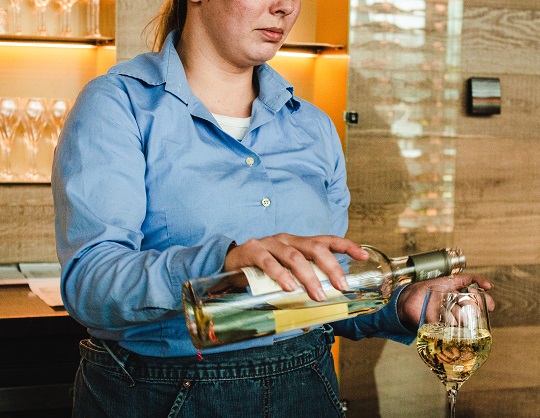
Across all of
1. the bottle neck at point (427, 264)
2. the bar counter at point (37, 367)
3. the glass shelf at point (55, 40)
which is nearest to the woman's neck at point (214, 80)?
the bottle neck at point (427, 264)

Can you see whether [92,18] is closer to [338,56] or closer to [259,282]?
[338,56]

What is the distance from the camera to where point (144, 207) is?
120cm

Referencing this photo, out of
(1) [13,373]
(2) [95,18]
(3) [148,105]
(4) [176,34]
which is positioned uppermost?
(2) [95,18]

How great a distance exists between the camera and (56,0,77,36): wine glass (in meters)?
2.95

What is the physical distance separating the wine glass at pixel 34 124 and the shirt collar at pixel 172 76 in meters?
1.42

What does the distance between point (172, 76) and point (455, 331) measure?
2.08 ft

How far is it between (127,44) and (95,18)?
310 mm

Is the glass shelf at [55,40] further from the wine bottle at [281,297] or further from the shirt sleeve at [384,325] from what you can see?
the wine bottle at [281,297]

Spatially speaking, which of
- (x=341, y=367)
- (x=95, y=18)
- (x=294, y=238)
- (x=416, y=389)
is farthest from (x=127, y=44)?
(x=294, y=238)

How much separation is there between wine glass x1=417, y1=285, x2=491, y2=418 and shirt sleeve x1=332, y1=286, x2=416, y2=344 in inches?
9.4

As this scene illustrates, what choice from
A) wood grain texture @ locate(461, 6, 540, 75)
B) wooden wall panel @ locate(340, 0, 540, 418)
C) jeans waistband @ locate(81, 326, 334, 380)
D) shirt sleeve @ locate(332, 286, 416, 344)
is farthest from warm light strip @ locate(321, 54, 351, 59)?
jeans waistband @ locate(81, 326, 334, 380)

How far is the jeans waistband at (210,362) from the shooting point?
4.01 ft

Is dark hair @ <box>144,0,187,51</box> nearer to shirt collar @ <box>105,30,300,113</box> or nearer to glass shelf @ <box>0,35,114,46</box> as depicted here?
shirt collar @ <box>105,30,300,113</box>

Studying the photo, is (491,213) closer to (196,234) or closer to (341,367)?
(341,367)
